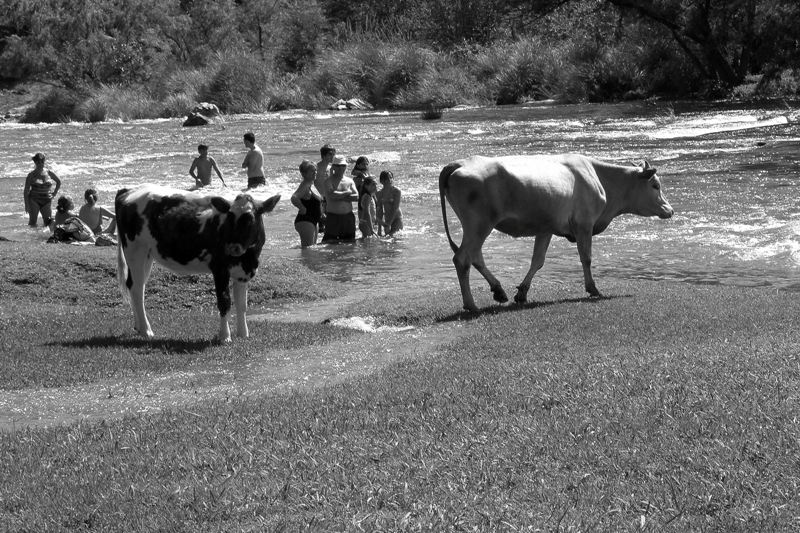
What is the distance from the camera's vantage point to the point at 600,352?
32.6ft

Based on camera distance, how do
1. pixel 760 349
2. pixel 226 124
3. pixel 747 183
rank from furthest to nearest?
pixel 226 124 → pixel 747 183 → pixel 760 349

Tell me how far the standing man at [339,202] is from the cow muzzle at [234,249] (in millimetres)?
7974

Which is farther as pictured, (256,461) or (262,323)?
(262,323)

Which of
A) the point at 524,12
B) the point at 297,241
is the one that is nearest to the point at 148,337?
the point at 297,241

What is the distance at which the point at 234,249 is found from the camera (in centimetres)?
1106

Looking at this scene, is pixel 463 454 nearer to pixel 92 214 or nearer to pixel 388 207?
pixel 388 207

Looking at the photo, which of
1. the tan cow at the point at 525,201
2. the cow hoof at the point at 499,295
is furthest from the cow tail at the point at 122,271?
the cow hoof at the point at 499,295

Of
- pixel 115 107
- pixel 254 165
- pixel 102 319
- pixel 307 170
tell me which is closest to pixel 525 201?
pixel 102 319

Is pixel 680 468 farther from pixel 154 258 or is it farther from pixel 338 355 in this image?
pixel 154 258

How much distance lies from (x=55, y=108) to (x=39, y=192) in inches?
1652

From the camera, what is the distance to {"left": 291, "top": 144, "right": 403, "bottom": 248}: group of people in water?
19.1 meters

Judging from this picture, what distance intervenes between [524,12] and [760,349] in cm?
4883

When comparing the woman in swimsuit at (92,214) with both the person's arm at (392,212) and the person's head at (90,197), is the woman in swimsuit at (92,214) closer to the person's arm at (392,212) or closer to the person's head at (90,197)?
the person's head at (90,197)

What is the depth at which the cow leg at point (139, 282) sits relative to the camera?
→ 11625mm
